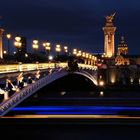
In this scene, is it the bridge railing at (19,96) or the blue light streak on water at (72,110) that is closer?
the bridge railing at (19,96)

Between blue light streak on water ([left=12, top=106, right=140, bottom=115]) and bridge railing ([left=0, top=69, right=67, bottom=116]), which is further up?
bridge railing ([left=0, top=69, right=67, bottom=116])

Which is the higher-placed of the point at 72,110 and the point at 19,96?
the point at 19,96

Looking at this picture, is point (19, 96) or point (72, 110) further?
point (72, 110)

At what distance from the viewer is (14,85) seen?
4241 cm

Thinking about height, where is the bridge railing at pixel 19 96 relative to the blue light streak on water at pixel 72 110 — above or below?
above

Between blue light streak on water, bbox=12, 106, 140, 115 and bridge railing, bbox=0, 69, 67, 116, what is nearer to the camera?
bridge railing, bbox=0, 69, 67, 116

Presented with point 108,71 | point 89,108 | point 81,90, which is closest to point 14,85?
point 89,108

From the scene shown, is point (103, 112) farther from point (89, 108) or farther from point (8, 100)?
point (8, 100)

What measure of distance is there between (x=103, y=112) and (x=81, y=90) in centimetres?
3233
